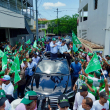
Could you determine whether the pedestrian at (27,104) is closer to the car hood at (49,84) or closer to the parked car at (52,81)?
the parked car at (52,81)

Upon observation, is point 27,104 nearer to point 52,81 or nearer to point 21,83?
point 52,81

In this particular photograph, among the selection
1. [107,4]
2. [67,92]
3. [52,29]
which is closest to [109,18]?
[107,4]

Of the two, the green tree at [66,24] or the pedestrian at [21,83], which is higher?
the green tree at [66,24]

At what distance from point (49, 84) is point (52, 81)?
0.19 meters

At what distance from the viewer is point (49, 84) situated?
4254mm

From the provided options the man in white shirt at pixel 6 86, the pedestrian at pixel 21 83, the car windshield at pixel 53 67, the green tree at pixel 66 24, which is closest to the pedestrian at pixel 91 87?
the car windshield at pixel 53 67

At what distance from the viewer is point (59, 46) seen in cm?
722

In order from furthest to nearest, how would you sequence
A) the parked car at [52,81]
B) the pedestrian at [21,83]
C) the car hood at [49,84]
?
1. the pedestrian at [21,83]
2. the car hood at [49,84]
3. the parked car at [52,81]

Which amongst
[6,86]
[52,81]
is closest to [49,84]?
[52,81]

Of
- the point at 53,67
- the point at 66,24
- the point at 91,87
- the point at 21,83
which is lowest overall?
the point at 21,83

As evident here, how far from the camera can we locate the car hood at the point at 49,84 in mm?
3963

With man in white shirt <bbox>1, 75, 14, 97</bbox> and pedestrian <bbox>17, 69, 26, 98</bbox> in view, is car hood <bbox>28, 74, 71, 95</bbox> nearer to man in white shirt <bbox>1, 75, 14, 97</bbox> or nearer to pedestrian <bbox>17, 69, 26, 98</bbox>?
pedestrian <bbox>17, 69, 26, 98</bbox>

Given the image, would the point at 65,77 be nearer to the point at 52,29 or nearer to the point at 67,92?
the point at 67,92

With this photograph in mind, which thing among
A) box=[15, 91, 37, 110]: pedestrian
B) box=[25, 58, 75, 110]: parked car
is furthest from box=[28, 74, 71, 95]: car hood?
box=[15, 91, 37, 110]: pedestrian
